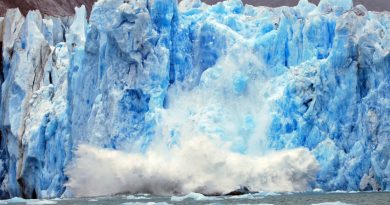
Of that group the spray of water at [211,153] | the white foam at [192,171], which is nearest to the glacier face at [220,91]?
the spray of water at [211,153]

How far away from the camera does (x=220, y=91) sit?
28031 mm

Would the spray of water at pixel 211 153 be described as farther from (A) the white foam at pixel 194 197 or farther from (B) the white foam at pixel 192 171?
(A) the white foam at pixel 194 197

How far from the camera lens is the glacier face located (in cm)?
2592

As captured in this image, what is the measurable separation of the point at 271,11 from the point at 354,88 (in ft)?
21.0

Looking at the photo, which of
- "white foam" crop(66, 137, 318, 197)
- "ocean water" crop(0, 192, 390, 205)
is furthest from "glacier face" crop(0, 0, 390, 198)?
"ocean water" crop(0, 192, 390, 205)

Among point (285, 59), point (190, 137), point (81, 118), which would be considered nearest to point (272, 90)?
point (285, 59)

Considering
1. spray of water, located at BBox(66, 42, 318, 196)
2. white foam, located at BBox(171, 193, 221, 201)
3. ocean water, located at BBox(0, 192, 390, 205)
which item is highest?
spray of water, located at BBox(66, 42, 318, 196)

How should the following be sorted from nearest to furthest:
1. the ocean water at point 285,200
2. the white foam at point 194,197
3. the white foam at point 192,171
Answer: the ocean water at point 285,200 < the white foam at point 194,197 < the white foam at point 192,171

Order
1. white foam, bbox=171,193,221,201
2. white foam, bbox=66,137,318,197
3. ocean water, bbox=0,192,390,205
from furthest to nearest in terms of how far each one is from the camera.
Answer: white foam, bbox=66,137,318,197 → white foam, bbox=171,193,221,201 → ocean water, bbox=0,192,390,205

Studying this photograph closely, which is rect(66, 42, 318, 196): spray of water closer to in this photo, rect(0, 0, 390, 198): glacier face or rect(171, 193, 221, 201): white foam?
rect(0, 0, 390, 198): glacier face

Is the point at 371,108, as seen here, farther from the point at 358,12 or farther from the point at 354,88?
the point at 358,12

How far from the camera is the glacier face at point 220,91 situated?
2592cm

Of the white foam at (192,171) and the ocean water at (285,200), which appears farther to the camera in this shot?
the white foam at (192,171)

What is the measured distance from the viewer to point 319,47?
2805cm
